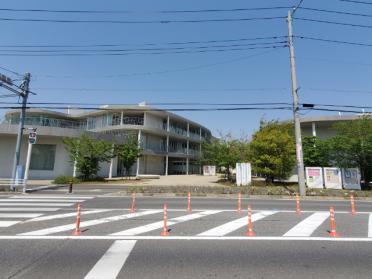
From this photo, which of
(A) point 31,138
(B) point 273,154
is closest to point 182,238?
(A) point 31,138

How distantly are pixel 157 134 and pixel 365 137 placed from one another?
1125 inches

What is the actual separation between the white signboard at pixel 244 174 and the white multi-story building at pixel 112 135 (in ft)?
44.6

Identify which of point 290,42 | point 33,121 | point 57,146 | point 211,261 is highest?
point 290,42

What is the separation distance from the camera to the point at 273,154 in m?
26.4

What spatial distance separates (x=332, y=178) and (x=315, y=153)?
4.28 m

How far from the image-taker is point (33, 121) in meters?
35.6

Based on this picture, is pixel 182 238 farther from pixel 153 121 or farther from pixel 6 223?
pixel 153 121

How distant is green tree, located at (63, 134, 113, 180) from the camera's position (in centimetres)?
2906

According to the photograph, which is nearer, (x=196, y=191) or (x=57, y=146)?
(x=196, y=191)

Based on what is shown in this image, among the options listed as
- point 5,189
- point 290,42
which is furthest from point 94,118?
point 290,42

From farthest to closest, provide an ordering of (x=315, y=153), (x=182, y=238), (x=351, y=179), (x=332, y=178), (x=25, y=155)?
(x=25, y=155) < (x=315, y=153) < (x=332, y=178) < (x=351, y=179) < (x=182, y=238)

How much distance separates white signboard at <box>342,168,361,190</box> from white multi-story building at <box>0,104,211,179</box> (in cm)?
2161

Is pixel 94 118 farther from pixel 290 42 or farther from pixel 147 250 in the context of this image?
pixel 147 250

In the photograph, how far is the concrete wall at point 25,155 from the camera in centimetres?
3072
